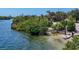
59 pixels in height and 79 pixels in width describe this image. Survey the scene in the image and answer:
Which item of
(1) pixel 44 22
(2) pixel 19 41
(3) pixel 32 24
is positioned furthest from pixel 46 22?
(2) pixel 19 41

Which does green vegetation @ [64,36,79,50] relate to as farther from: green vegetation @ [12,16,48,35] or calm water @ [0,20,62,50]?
green vegetation @ [12,16,48,35]

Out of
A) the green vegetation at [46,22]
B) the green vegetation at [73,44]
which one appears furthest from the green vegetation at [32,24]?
the green vegetation at [73,44]

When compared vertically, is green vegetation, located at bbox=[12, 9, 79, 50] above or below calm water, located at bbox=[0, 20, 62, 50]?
above

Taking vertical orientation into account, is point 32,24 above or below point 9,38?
above

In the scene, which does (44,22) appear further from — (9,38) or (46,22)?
(9,38)

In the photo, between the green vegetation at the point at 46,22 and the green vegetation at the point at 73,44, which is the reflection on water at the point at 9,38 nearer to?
the green vegetation at the point at 46,22

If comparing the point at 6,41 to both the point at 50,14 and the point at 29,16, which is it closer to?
the point at 29,16

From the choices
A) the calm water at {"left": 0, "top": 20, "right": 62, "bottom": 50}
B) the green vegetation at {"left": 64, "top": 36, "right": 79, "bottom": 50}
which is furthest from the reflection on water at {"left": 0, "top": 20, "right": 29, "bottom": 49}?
the green vegetation at {"left": 64, "top": 36, "right": 79, "bottom": 50}
